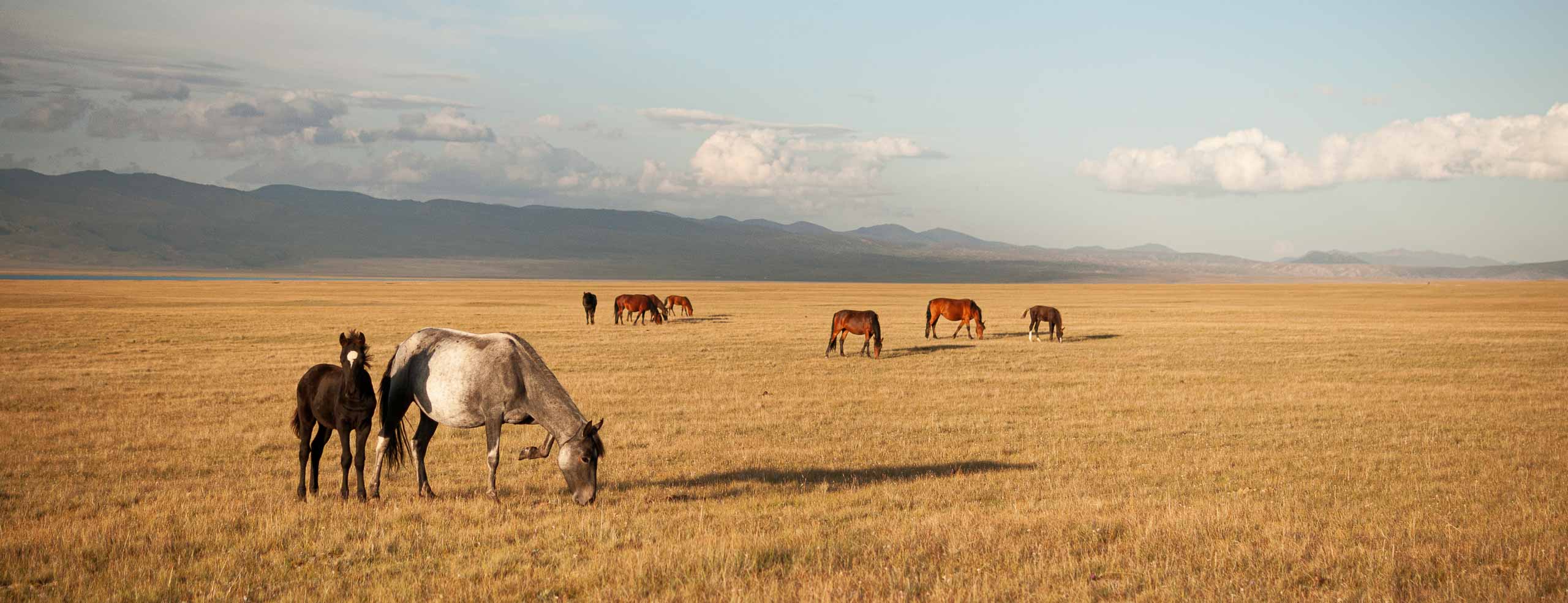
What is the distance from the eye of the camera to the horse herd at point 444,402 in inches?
362

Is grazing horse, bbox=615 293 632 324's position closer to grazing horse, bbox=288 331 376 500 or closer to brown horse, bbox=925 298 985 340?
brown horse, bbox=925 298 985 340

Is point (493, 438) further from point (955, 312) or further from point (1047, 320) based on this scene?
point (1047, 320)

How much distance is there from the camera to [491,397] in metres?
9.39

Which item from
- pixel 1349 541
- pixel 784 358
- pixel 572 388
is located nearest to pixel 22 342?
pixel 572 388

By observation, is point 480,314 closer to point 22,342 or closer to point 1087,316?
point 22,342

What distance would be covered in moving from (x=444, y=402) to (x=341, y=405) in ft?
3.08

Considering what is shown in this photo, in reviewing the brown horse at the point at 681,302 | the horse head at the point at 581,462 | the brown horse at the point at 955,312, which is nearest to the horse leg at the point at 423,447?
the horse head at the point at 581,462

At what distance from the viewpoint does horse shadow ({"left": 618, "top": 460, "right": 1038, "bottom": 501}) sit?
10711 mm

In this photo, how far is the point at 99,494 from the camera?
10.2 meters

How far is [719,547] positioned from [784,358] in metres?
18.3

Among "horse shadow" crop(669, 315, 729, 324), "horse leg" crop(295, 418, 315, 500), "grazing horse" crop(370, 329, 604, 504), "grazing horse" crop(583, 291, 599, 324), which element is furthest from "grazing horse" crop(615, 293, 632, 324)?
"grazing horse" crop(370, 329, 604, 504)

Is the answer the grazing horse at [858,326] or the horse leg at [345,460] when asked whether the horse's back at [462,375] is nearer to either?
the horse leg at [345,460]

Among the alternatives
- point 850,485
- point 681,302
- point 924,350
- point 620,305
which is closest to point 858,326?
point 924,350

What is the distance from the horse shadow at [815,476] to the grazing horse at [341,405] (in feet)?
9.15
